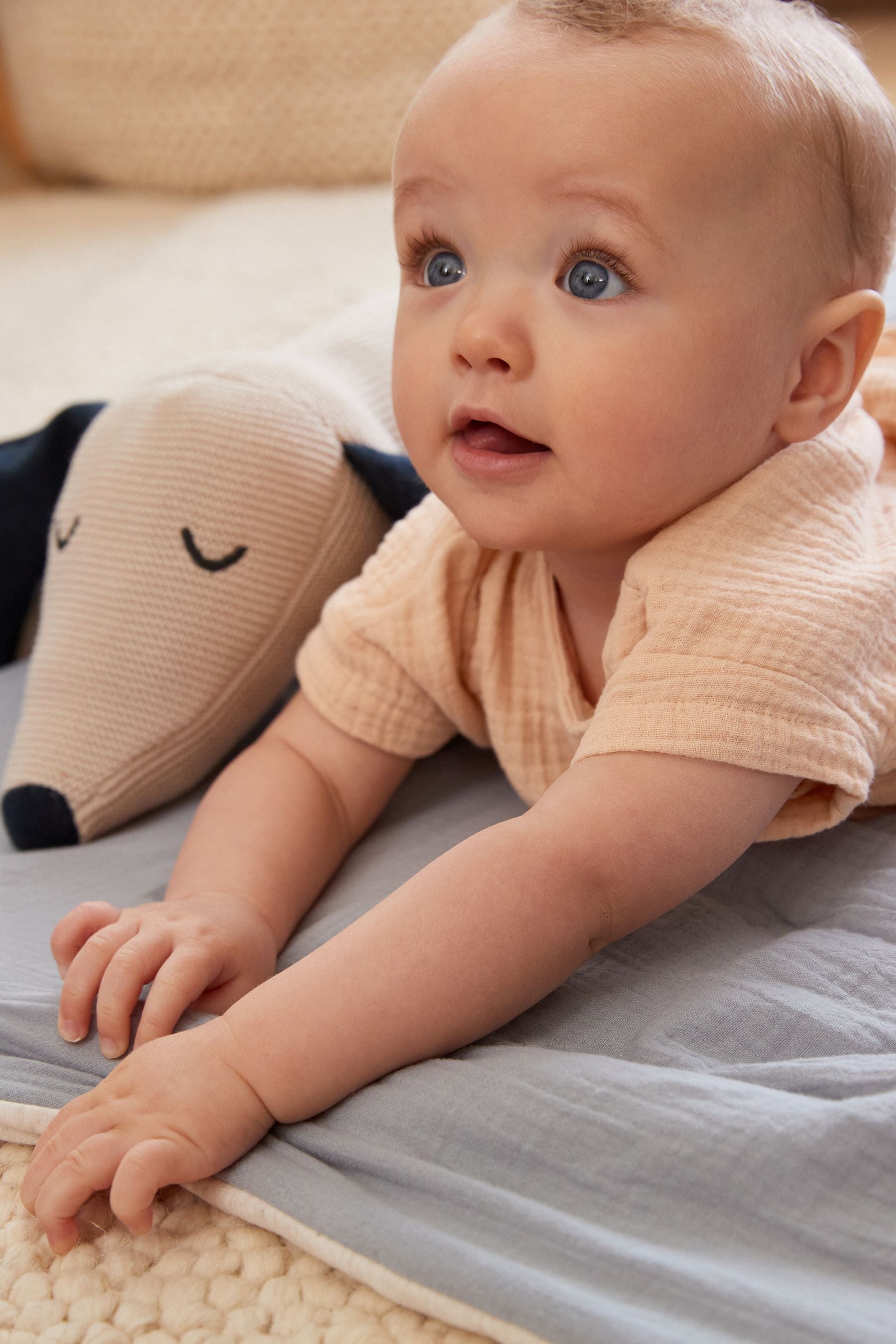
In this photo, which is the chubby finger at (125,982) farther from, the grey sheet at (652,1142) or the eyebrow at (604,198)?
the eyebrow at (604,198)

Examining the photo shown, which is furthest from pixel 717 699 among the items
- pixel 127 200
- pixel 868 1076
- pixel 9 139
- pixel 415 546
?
pixel 9 139

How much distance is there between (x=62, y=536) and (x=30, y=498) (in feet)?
0.50

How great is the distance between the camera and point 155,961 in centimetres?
70

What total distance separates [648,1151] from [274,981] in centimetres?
19

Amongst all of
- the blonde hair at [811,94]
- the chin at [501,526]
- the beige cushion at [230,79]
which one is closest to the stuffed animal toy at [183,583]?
the chin at [501,526]

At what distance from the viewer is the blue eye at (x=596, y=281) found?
0.66m

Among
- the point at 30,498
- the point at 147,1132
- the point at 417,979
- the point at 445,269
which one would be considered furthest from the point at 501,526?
the point at 30,498

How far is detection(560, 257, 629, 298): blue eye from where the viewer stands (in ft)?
2.17

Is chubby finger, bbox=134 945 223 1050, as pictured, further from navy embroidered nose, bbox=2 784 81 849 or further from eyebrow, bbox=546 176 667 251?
eyebrow, bbox=546 176 667 251

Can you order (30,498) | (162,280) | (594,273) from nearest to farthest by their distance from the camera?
(594,273) < (30,498) < (162,280)

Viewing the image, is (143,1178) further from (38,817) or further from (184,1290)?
(38,817)

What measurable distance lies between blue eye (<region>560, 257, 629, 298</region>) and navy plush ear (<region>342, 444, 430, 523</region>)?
32 cm

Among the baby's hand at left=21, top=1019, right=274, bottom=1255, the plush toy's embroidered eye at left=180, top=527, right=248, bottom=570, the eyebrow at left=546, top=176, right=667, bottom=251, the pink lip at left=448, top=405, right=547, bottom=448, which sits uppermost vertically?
the eyebrow at left=546, top=176, right=667, bottom=251

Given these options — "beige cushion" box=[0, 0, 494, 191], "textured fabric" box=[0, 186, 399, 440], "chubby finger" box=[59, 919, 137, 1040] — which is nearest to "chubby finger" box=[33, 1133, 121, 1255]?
"chubby finger" box=[59, 919, 137, 1040]
